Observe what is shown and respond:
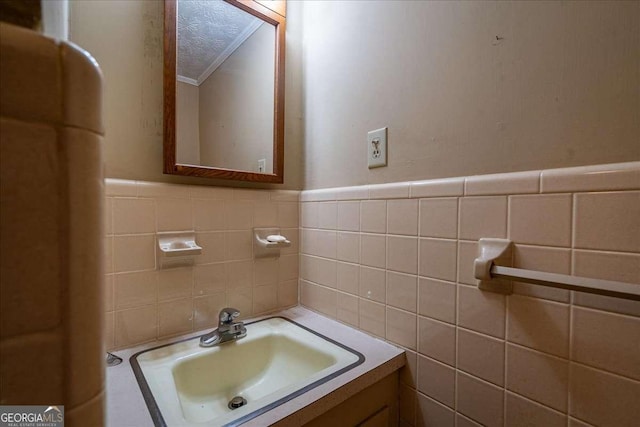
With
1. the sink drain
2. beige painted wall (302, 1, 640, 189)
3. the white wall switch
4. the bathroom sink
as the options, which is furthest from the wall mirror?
the sink drain

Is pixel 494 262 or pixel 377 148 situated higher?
pixel 377 148

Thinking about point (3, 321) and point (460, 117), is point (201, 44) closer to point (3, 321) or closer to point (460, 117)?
point (460, 117)

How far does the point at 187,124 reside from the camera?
94 centimetres

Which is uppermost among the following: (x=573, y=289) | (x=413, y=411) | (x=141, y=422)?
(x=573, y=289)

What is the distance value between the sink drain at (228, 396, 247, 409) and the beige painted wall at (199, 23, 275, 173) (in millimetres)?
741

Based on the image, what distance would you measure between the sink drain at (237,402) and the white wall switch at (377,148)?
0.81m

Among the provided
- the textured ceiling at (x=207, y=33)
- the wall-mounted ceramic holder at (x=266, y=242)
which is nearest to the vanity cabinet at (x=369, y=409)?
the wall-mounted ceramic holder at (x=266, y=242)

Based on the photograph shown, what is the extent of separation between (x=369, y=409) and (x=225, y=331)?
1.57 feet

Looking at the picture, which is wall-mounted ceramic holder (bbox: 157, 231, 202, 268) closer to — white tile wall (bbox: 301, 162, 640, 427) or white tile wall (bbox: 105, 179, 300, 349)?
white tile wall (bbox: 105, 179, 300, 349)

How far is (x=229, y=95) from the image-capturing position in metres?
1.08

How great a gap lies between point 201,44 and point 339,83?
1.60ft

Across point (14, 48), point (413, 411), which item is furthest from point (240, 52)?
point (413, 411)

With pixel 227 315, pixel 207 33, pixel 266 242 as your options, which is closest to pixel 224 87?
pixel 207 33

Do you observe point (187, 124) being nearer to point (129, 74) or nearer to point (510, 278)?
point (129, 74)
